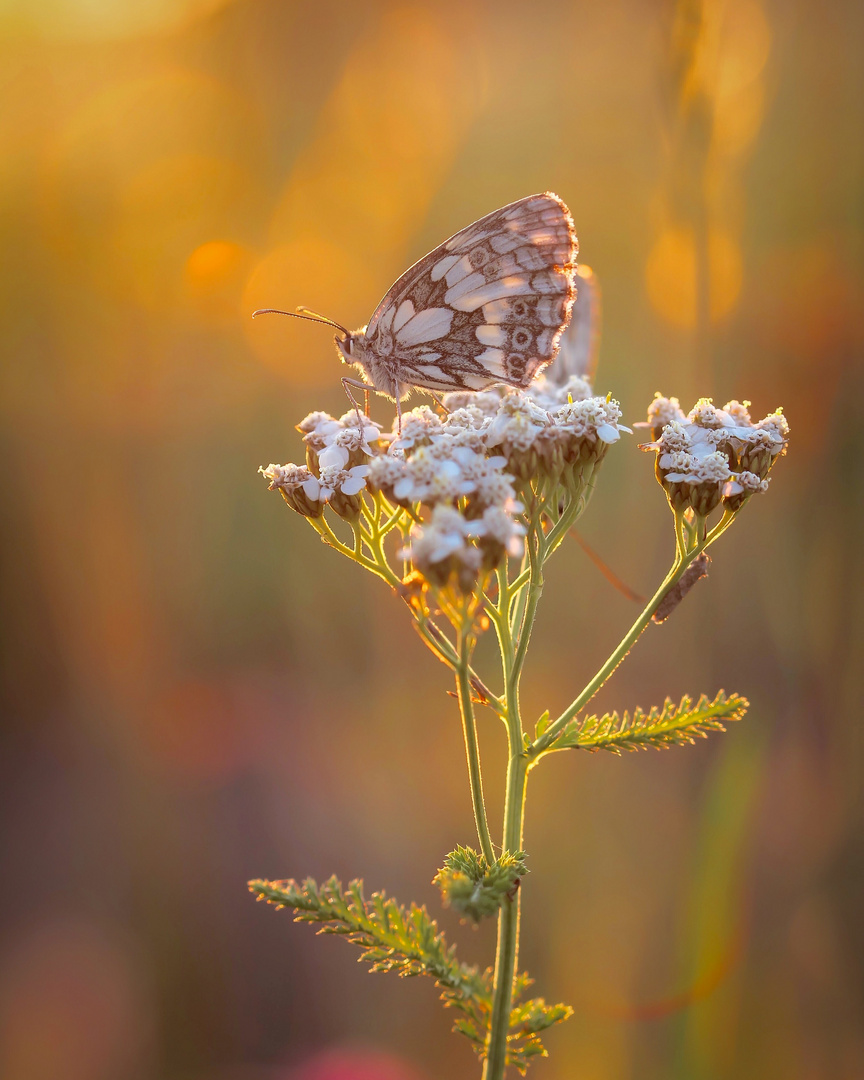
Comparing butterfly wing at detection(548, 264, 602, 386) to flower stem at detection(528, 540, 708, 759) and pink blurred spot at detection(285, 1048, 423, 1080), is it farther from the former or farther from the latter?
pink blurred spot at detection(285, 1048, 423, 1080)

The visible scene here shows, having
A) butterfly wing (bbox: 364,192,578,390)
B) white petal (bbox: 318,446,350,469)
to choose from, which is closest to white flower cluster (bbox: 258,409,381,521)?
white petal (bbox: 318,446,350,469)

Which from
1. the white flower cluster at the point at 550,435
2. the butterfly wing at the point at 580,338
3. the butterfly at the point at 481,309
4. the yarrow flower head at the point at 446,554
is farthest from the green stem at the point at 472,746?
the butterfly wing at the point at 580,338

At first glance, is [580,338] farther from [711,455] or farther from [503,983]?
[503,983]

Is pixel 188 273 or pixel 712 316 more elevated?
pixel 188 273

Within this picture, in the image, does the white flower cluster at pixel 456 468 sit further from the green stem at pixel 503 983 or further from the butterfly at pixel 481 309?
the green stem at pixel 503 983

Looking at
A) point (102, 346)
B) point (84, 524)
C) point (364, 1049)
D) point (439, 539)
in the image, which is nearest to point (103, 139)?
point (102, 346)

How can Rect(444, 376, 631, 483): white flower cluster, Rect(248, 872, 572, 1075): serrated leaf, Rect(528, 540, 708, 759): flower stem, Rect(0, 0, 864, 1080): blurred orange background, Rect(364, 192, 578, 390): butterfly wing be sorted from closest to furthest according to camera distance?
Rect(248, 872, 572, 1075): serrated leaf
Rect(528, 540, 708, 759): flower stem
Rect(444, 376, 631, 483): white flower cluster
Rect(364, 192, 578, 390): butterfly wing
Rect(0, 0, 864, 1080): blurred orange background

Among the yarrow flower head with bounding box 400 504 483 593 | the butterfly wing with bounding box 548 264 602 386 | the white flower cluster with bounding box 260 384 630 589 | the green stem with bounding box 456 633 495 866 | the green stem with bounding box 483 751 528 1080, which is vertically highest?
the butterfly wing with bounding box 548 264 602 386

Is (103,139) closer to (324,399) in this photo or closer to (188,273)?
(188,273)

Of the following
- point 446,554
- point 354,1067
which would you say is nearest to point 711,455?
point 446,554
